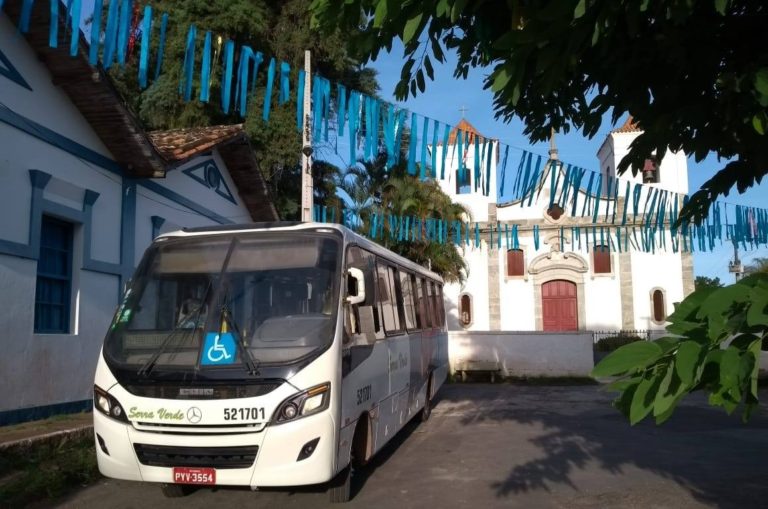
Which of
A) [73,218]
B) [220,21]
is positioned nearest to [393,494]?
[73,218]

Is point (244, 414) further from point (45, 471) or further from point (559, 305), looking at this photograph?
point (559, 305)

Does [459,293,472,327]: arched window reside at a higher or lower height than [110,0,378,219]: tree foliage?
lower

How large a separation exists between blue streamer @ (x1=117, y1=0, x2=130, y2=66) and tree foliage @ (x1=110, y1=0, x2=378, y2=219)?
11549mm

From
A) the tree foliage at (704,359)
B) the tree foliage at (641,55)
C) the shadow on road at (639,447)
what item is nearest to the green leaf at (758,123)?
the tree foliage at (641,55)

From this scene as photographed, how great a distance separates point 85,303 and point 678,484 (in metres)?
8.29

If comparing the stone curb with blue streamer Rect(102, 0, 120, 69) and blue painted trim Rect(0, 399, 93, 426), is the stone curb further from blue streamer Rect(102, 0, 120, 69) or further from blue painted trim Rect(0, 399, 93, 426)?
blue streamer Rect(102, 0, 120, 69)

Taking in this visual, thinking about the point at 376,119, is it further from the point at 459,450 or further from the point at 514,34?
the point at 514,34

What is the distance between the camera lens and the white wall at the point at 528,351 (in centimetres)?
1908

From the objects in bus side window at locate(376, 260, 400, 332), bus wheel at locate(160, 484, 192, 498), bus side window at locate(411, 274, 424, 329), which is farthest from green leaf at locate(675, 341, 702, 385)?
bus side window at locate(411, 274, 424, 329)

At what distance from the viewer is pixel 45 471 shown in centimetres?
657

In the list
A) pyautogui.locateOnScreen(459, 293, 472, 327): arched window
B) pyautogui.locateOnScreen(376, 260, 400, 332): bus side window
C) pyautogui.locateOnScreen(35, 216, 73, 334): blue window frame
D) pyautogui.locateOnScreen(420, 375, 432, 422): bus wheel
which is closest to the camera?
pyautogui.locateOnScreen(376, 260, 400, 332): bus side window

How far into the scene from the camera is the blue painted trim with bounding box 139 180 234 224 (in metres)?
11.8

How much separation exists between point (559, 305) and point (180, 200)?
23.6m

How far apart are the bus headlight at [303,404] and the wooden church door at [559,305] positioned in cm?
2834
